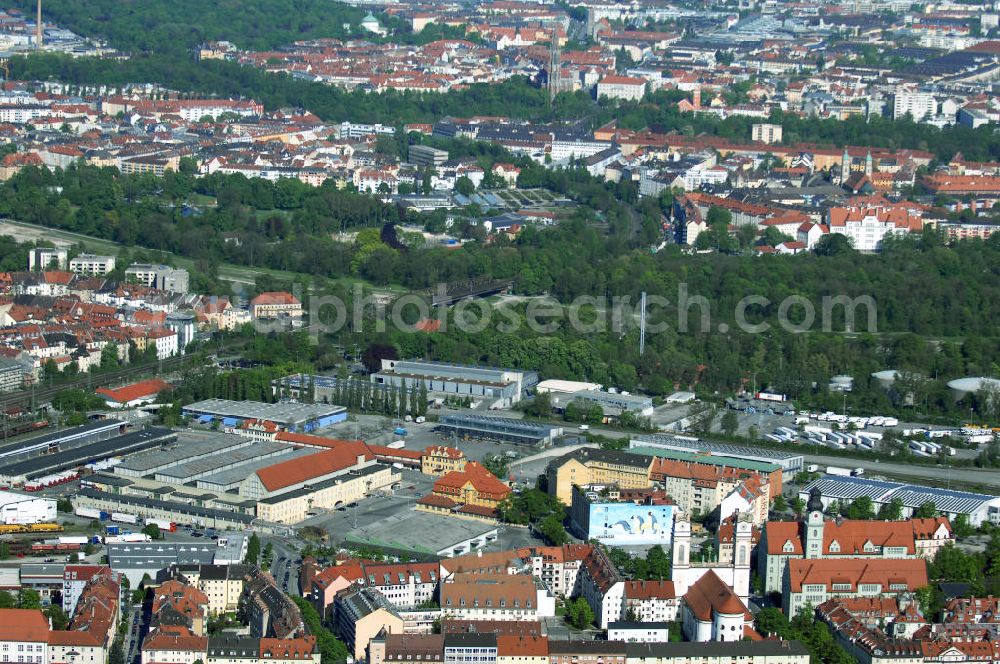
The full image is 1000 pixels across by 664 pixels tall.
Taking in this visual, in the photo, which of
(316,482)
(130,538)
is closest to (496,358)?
(316,482)

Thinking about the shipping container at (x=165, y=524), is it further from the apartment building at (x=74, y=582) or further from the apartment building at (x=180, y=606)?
the apartment building at (x=180, y=606)

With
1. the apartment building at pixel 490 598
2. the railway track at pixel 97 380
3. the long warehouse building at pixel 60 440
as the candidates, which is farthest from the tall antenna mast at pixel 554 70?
the apartment building at pixel 490 598

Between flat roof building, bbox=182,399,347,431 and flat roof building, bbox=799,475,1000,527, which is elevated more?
flat roof building, bbox=799,475,1000,527

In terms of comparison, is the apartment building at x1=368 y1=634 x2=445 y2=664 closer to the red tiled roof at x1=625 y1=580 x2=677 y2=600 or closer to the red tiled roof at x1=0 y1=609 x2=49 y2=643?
the red tiled roof at x1=625 y1=580 x2=677 y2=600

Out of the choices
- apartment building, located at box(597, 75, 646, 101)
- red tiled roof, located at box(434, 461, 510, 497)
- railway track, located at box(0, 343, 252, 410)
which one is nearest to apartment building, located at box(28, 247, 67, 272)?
railway track, located at box(0, 343, 252, 410)

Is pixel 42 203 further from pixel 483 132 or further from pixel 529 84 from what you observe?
pixel 529 84

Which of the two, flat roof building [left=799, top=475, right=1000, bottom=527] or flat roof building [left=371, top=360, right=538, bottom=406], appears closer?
flat roof building [left=799, top=475, right=1000, bottom=527]

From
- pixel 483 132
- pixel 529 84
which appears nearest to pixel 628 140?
pixel 483 132
